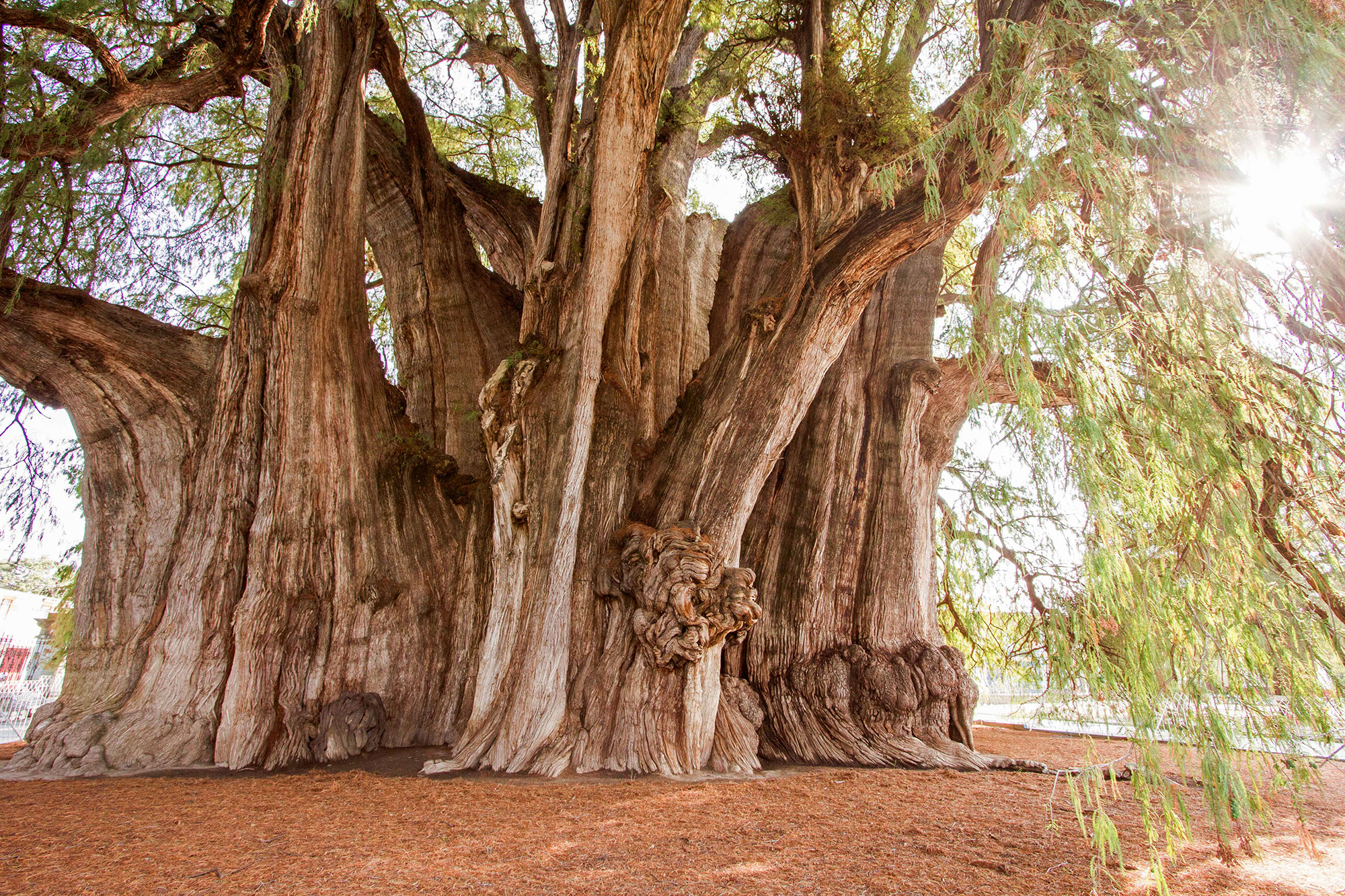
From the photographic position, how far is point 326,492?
14.1ft

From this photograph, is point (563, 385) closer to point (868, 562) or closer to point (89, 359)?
point (868, 562)

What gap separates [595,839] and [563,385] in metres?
2.44

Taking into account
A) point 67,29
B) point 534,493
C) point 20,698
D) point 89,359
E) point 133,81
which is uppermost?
point 67,29

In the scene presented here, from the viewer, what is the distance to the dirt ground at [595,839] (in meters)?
2.00

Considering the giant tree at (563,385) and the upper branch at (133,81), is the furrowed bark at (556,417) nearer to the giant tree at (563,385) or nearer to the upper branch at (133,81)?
the giant tree at (563,385)

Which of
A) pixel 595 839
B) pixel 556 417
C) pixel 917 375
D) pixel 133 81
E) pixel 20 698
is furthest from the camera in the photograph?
pixel 20 698

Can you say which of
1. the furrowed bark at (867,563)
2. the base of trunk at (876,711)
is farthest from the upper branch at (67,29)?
the base of trunk at (876,711)

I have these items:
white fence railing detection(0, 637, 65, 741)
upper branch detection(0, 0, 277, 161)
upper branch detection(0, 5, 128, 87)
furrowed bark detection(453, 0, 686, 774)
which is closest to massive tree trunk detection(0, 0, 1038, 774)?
furrowed bark detection(453, 0, 686, 774)

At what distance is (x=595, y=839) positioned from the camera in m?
2.38

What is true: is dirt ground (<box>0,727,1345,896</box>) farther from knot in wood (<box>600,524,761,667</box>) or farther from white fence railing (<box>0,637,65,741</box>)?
white fence railing (<box>0,637,65,741</box>)

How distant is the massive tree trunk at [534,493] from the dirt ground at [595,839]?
479 millimetres

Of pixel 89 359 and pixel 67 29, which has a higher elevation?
pixel 67 29

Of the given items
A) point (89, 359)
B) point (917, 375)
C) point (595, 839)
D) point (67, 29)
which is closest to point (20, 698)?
point (89, 359)

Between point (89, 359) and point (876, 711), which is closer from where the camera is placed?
point (876, 711)
